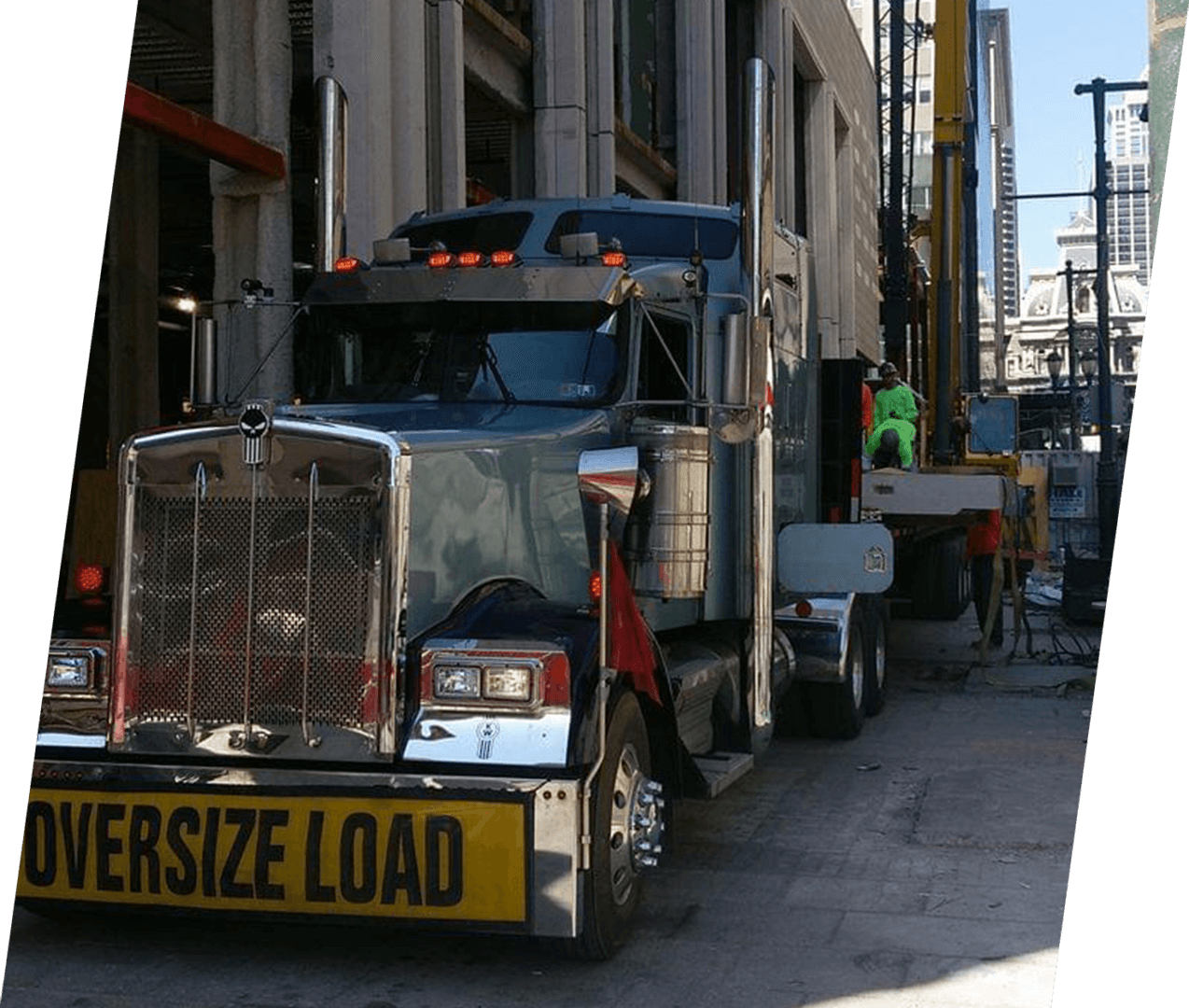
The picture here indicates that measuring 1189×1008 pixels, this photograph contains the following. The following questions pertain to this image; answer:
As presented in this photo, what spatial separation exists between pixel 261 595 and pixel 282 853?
36.2 inches

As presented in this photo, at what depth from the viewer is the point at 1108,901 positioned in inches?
190

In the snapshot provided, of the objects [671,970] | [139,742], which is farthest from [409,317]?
[671,970]

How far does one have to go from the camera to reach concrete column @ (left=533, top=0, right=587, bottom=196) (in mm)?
18953

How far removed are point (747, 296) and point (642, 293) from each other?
0.91 metres

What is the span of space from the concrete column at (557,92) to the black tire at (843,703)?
341 inches

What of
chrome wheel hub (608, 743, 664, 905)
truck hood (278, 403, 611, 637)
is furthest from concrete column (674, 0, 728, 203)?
chrome wheel hub (608, 743, 664, 905)

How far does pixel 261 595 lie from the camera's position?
20.1 ft

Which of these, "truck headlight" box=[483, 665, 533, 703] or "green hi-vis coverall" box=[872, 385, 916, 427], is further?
"green hi-vis coverall" box=[872, 385, 916, 427]

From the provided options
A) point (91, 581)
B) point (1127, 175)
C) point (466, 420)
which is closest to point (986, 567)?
point (466, 420)

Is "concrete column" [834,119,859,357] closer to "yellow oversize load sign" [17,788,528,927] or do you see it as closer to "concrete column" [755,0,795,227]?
"concrete column" [755,0,795,227]

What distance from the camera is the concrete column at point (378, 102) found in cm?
1343

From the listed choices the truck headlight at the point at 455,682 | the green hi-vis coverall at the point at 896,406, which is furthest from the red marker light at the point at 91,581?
the green hi-vis coverall at the point at 896,406

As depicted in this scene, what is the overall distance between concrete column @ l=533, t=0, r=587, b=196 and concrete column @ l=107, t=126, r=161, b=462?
4.27 meters

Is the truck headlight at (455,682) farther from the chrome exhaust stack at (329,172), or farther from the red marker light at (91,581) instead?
the chrome exhaust stack at (329,172)
